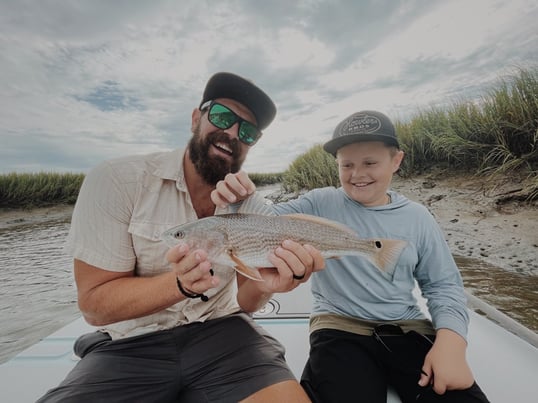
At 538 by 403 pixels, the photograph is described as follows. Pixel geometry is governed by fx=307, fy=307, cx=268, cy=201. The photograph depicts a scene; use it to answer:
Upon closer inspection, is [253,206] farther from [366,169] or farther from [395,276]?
[395,276]

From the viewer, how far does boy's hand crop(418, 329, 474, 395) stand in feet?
5.56

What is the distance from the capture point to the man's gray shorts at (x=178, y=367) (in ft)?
5.63

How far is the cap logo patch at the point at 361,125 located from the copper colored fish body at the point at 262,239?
80 centimetres

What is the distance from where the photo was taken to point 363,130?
239cm

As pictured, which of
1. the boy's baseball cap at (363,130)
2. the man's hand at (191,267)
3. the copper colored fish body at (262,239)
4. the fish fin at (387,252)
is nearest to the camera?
the man's hand at (191,267)

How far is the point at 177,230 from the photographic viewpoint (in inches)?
75.9

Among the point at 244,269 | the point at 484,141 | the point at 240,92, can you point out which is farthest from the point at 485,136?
the point at 244,269

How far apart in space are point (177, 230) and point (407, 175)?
9551 millimetres

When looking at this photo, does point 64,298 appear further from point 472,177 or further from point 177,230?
point 472,177

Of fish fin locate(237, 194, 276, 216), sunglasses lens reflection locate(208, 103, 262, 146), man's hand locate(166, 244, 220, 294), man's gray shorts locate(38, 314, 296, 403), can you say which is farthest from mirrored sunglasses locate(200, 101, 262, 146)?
man's gray shorts locate(38, 314, 296, 403)

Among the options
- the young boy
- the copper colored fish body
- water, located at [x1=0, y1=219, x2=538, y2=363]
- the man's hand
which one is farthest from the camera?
water, located at [x1=0, y1=219, x2=538, y2=363]

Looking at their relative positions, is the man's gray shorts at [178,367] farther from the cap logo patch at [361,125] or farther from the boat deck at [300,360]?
the cap logo patch at [361,125]

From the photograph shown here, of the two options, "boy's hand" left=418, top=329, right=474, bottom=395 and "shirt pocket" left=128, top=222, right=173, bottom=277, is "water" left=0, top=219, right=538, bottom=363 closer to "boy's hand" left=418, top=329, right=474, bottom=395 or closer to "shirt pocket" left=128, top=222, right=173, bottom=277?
"boy's hand" left=418, top=329, right=474, bottom=395

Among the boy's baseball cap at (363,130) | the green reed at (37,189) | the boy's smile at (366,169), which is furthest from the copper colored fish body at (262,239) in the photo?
the green reed at (37,189)
